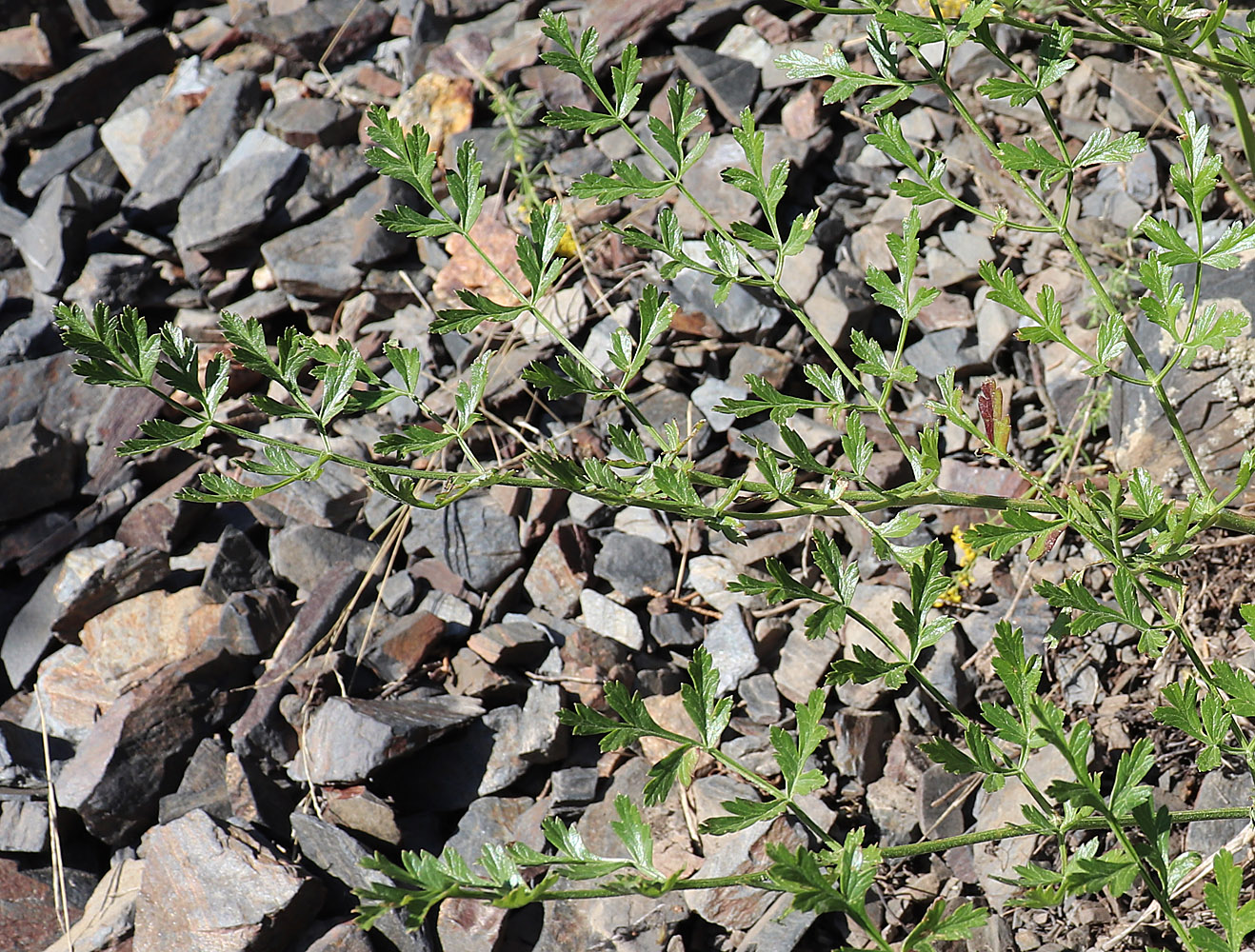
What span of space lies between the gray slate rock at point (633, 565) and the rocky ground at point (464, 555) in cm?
1

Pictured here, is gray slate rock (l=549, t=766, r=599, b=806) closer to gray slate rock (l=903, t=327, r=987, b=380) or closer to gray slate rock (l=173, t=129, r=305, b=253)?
gray slate rock (l=903, t=327, r=987, b=380)

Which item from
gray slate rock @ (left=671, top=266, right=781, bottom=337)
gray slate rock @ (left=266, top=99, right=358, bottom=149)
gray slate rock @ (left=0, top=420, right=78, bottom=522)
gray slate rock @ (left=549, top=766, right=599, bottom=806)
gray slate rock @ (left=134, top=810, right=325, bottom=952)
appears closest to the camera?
gray slate rock @ (left=134, top=810, right=325, bottom=952)

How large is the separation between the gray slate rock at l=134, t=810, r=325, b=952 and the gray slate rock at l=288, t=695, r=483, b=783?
243mm

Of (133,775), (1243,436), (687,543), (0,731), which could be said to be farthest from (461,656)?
(1243,436)

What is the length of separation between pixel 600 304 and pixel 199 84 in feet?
8.24

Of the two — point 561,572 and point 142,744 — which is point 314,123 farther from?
point 142,744

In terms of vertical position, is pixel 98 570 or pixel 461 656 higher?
pixel 98 570

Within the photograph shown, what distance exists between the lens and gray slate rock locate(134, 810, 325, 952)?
2.59 meters

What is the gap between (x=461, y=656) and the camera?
121 inches

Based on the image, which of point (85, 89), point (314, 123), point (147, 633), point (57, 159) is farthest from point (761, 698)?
point (85, 89)

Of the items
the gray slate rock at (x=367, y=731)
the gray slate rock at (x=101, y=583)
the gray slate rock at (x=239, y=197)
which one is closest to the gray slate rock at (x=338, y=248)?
the gray slate rock at (x=239, y=197)

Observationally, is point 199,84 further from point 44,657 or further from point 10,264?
point 44,657

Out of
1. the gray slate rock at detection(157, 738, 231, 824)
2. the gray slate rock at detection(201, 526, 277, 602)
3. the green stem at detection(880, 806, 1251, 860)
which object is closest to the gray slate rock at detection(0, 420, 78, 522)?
the gray slate rock at detection(201, 526, 277, 602)

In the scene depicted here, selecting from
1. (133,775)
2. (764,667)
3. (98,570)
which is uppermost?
(98,570)
